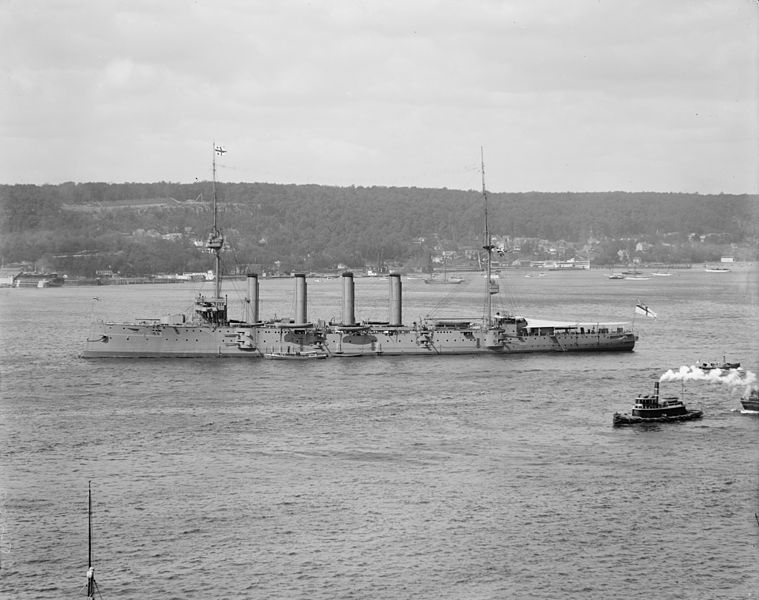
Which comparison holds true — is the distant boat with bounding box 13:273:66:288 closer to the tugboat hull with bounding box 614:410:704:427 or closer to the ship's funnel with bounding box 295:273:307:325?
the ship's funnel with bounding box 295:273:307:325

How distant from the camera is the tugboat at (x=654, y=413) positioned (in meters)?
45.6

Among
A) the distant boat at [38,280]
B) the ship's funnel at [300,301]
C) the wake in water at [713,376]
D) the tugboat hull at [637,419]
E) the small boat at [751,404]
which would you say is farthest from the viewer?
the distant boat at [38,280]

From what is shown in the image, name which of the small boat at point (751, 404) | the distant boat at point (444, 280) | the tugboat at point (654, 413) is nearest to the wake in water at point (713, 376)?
the small boat at point (751, 404)

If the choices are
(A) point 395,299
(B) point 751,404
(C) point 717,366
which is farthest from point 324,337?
(B) point 751,404

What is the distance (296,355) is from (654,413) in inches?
1032

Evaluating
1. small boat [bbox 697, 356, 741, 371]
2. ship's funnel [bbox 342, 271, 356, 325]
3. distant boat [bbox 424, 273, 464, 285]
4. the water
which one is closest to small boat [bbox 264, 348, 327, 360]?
the water

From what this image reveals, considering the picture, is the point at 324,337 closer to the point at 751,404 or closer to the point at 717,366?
the point at 717,366

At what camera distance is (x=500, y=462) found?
3975cm

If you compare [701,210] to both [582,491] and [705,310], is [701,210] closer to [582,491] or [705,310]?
[705,310]

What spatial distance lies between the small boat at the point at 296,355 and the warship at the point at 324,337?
0.08m

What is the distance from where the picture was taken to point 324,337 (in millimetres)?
68188

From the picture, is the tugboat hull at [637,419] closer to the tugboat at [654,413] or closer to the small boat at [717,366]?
the tugboat at [654,413]

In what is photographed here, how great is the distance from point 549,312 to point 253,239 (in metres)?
86.6

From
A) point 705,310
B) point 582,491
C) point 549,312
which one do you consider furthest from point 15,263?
point 582,491
